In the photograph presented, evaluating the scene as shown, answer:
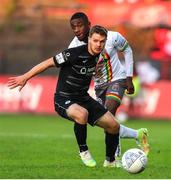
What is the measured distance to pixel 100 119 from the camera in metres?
11.0

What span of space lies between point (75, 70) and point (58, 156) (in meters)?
2.42

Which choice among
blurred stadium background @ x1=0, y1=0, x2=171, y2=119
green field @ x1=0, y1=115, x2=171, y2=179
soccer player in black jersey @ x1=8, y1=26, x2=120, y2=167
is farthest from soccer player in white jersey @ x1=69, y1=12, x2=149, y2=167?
blurred stadium background @ x1=0, y1=0, x2=171, y2=119

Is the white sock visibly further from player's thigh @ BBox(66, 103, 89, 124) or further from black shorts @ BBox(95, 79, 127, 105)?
player's thigh @ BBox(66, 103, 89, 124)

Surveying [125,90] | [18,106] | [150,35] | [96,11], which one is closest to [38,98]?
[18,106]

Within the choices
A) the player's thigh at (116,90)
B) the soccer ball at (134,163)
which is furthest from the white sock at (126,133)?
the soccer ball at (134,163)

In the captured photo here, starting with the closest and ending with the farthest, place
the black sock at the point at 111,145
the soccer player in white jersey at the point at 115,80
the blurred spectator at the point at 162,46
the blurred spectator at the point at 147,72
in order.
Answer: the black sock at the point at 111,145 → the soccer player in white jersey at the point at 115,80 → the blurred spectator at the point at 147,72 → the blurred spectator at the point at 162,46

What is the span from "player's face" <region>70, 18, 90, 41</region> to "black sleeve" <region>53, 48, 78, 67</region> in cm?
61

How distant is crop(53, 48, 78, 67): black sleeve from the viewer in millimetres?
10727

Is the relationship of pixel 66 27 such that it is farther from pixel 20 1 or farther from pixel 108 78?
pixel 108 78

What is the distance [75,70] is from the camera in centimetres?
1088

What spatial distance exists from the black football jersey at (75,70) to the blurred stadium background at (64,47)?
4959 millimetres

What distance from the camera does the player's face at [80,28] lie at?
11320mm

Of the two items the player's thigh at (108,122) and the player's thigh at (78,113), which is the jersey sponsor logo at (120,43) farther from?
the player's thigh at (78,113)

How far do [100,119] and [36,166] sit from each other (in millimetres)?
1116
